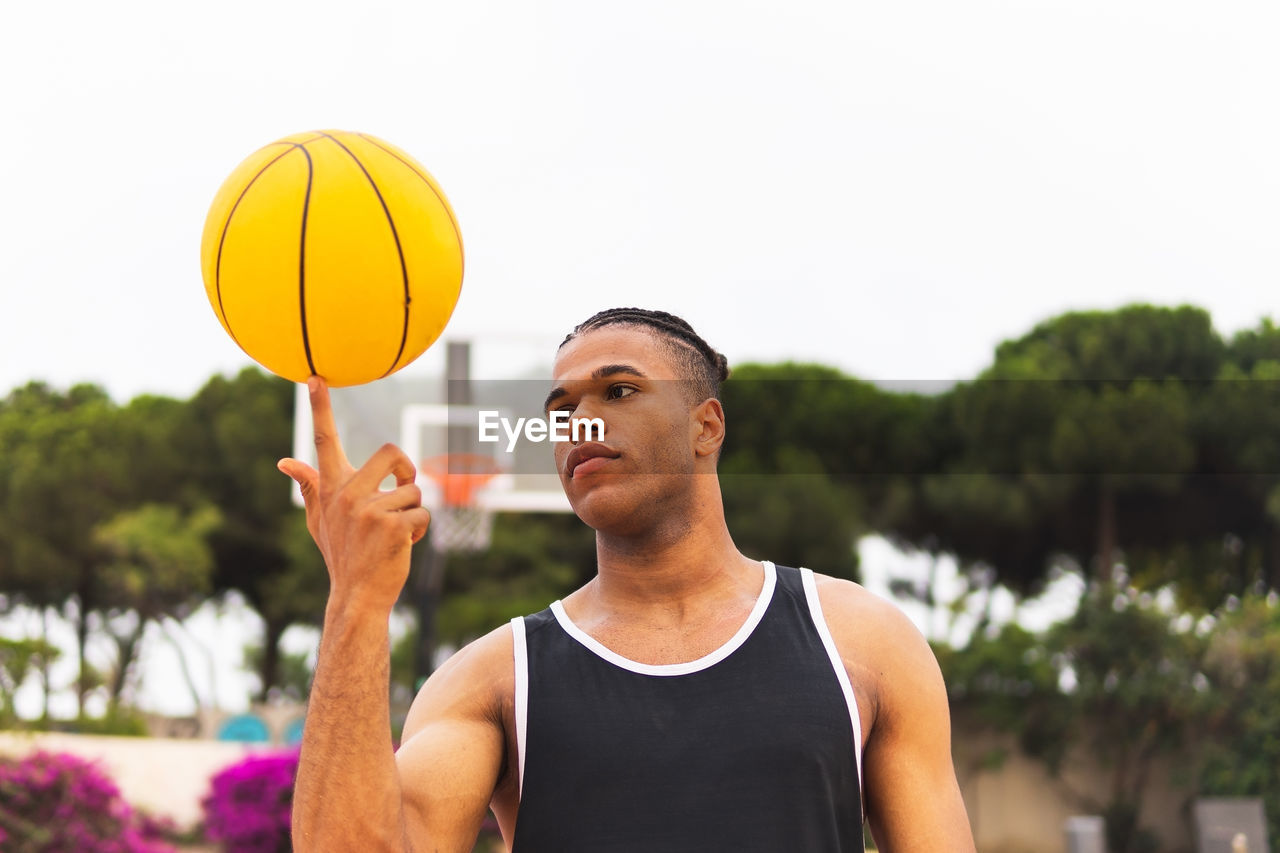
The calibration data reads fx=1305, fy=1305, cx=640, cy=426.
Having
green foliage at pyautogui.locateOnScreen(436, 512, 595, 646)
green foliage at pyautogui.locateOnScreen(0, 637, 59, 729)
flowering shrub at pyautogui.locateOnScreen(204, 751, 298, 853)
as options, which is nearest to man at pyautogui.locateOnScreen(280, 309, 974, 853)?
flowering shrub at pyautogui.locateOnScreen(204, 751, 298, 853)

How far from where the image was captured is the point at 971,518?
24.0 meters

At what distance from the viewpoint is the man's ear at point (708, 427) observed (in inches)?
98.8

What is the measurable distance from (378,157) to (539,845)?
4.21 ft

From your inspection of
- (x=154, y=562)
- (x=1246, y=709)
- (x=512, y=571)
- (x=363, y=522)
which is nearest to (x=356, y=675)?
(x=363, y=522)

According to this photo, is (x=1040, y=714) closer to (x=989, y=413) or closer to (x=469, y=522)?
(x=989, y=413)

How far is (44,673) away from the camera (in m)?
21.5

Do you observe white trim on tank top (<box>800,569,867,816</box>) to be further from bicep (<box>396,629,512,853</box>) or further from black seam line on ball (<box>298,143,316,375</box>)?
black seam line on ball (<box>298,143,316,375</box>)

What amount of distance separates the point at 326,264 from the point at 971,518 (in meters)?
22.8

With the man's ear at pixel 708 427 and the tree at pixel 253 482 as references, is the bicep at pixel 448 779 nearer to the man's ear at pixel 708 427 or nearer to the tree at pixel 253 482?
the man's ear at pixel 708 427

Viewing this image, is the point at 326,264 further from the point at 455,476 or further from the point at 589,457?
the point at 455,476

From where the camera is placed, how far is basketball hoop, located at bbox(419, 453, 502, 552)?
38.4ft

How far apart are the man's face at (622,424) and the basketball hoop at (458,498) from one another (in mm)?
8527

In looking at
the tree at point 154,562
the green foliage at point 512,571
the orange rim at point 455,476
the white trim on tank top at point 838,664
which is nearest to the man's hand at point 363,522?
the white trim on tank top at point 838,664

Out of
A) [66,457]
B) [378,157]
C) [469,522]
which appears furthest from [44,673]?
[378,157]
